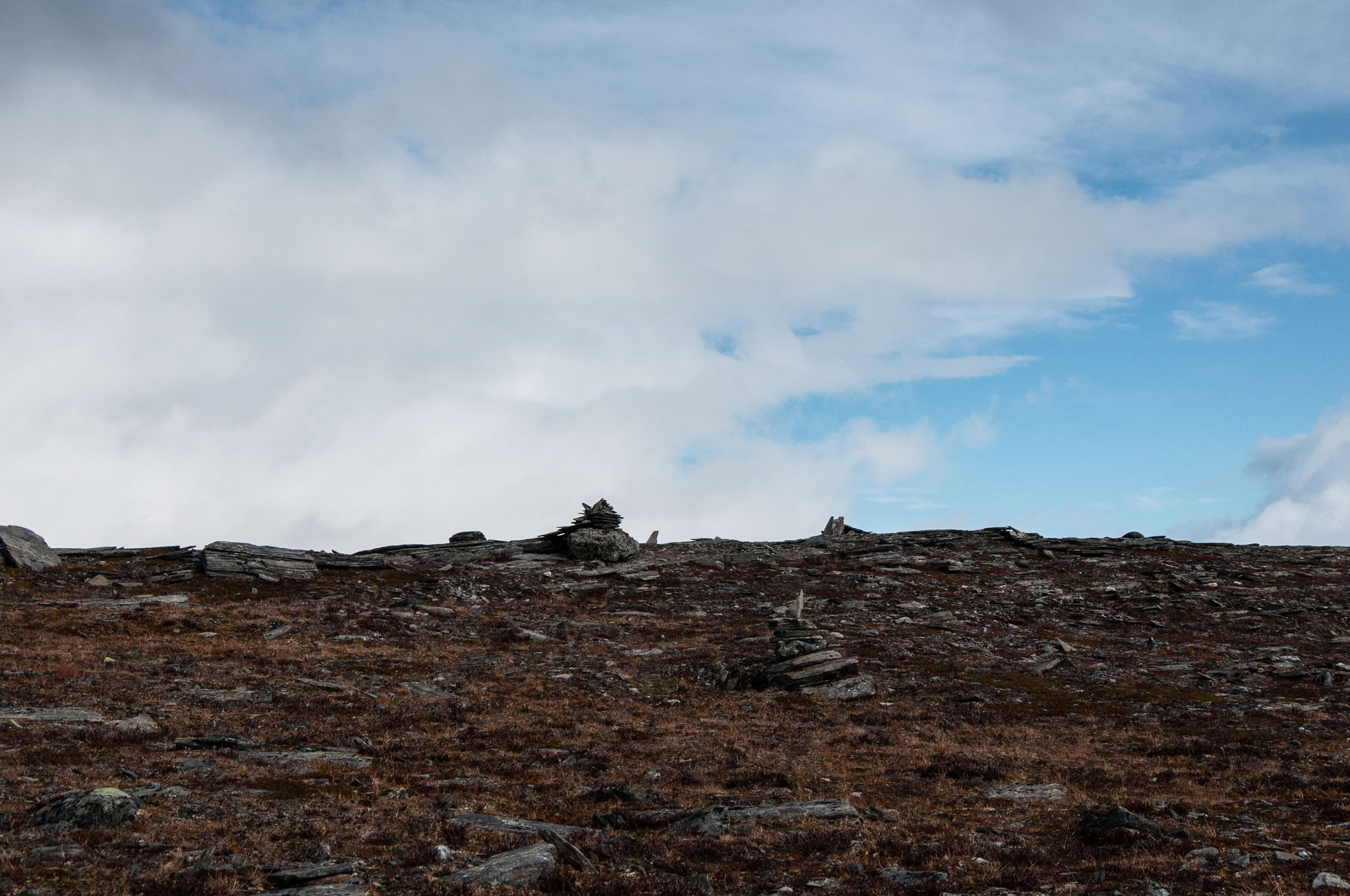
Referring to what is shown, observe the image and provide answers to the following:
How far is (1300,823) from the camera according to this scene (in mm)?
16984

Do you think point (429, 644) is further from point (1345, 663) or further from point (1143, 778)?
point (1345, 663)

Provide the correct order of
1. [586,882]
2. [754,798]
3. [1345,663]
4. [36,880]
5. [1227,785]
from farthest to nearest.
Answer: [1345,663] < [1227,785] < [754,798] < [586,882] < [36,880]

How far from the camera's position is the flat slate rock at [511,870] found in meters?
12.6

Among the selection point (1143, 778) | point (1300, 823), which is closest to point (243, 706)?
point (1143, 778)

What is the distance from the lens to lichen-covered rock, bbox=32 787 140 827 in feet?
47.3

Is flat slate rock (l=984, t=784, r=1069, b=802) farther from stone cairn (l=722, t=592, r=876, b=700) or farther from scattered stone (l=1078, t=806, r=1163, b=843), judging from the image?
stone cairn (l=722, t=592, r=876, b=700)

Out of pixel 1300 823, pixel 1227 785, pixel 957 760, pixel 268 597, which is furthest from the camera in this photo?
pixel 268 597

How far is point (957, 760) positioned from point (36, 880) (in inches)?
799

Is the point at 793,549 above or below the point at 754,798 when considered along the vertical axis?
above

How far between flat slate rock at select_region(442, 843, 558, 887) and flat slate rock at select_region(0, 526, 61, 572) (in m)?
55.4

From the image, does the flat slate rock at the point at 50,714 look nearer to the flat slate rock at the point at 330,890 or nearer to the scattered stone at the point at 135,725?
the scattered stone at the point at 135,725

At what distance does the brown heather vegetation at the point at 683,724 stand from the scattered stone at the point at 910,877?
0.30 metres

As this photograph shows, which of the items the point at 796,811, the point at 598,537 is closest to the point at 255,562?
the point at 598,537

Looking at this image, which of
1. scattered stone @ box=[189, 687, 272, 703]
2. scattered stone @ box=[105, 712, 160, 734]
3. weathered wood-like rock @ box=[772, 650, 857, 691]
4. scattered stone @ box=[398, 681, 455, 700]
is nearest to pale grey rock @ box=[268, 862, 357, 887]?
scattered stone @ box=[105, 712, 160, 734]
